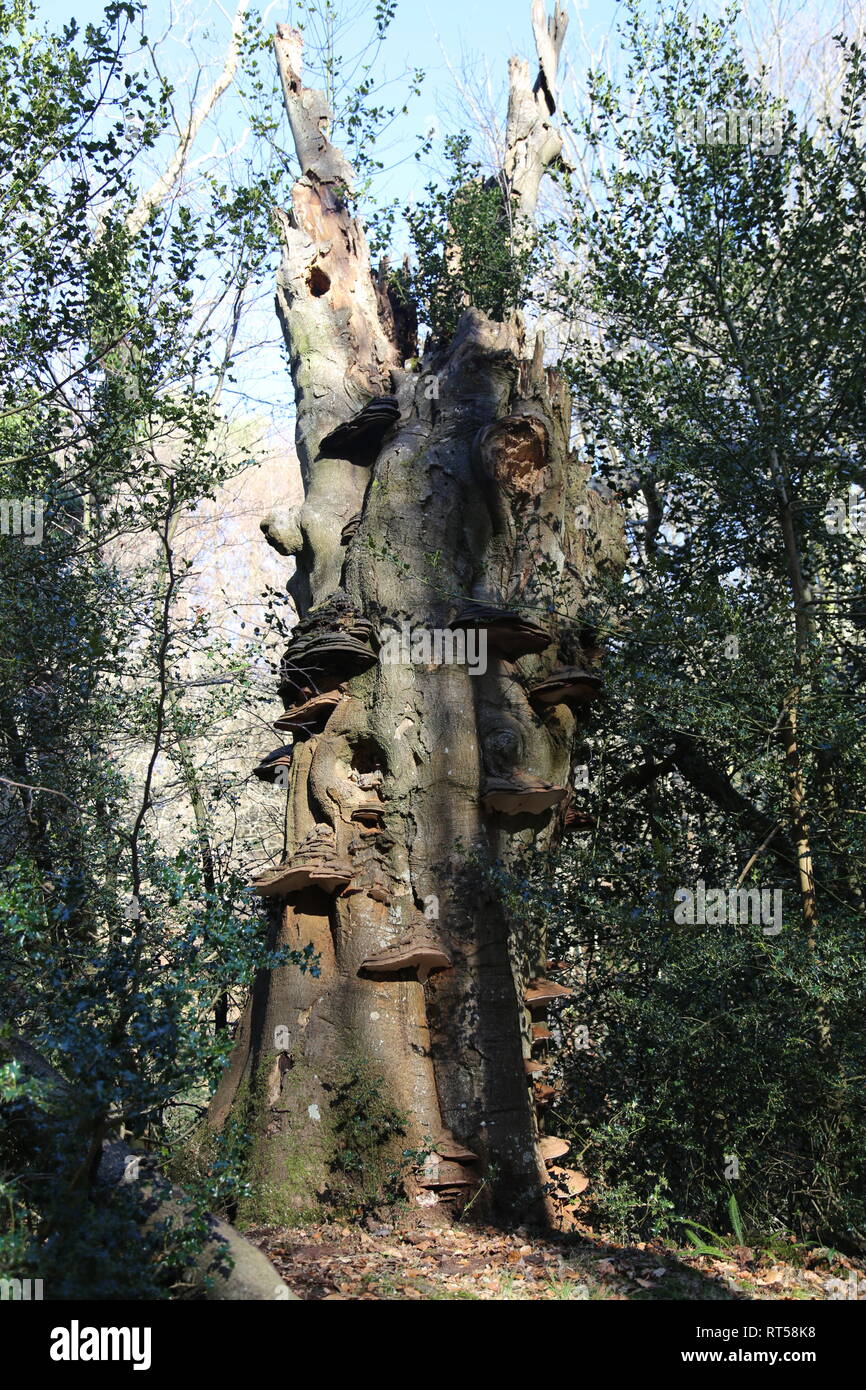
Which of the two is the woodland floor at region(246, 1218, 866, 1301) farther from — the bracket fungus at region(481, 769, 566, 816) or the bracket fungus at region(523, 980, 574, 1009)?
the bracket fungus at region(481, 769, 566, 816)

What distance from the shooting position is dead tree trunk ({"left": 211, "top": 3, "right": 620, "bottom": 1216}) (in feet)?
20.1

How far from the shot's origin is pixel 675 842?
25.3 feet

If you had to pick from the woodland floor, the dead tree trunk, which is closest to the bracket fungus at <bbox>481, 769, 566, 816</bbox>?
the dead tree trunk

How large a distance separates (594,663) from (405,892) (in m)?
2.26

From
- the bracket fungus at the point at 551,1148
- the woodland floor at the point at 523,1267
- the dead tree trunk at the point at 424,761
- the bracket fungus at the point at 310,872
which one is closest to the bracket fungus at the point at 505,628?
the dead tree trunk at the point at 424,761

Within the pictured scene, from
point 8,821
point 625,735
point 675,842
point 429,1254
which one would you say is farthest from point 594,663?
point 8,821

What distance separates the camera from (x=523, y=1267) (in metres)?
5.17

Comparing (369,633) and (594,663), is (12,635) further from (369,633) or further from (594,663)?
(594,663)

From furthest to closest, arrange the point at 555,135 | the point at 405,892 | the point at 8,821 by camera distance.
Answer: the point at 555,135 → the point at 8,821 → the point at 405,892

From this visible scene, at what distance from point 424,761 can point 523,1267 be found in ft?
9.78

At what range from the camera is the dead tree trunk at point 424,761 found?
20.1 feet

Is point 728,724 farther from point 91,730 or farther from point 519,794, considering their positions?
point 91,730

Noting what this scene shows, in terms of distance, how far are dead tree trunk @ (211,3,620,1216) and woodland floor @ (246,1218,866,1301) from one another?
324 mm

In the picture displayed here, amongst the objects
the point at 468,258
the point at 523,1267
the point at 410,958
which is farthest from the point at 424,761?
the point at 468,258
